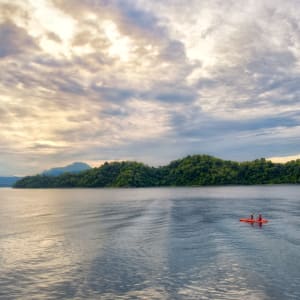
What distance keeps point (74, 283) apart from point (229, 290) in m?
13.6

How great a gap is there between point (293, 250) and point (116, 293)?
24.9 meters

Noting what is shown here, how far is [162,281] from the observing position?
29953 mm

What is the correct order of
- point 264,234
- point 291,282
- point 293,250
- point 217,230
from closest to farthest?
point 291,282 < point 293,250 < point 264,234 < point 217,230

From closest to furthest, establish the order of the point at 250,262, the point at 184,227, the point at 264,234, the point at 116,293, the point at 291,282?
1. the point at 116,293
2. the point at 291,282
3. the point at 250,262
4. the point at 264,234
5. the point at 184,227

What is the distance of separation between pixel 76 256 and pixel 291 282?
24.0m

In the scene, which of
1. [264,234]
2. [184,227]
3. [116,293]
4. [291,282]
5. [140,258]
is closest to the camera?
[116,293]

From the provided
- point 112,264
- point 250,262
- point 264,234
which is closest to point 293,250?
point 250,262

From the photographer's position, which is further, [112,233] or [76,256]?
[112,233]

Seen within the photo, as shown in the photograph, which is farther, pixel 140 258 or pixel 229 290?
pixel 140 258

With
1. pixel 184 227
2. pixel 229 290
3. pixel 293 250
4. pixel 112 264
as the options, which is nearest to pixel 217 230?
pixel 184 227

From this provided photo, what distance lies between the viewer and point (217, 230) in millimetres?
57281

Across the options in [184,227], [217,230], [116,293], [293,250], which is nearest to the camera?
[116,293]

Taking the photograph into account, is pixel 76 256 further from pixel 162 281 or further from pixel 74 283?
pixel 162 281

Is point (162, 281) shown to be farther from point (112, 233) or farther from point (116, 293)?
point (112, 233)
